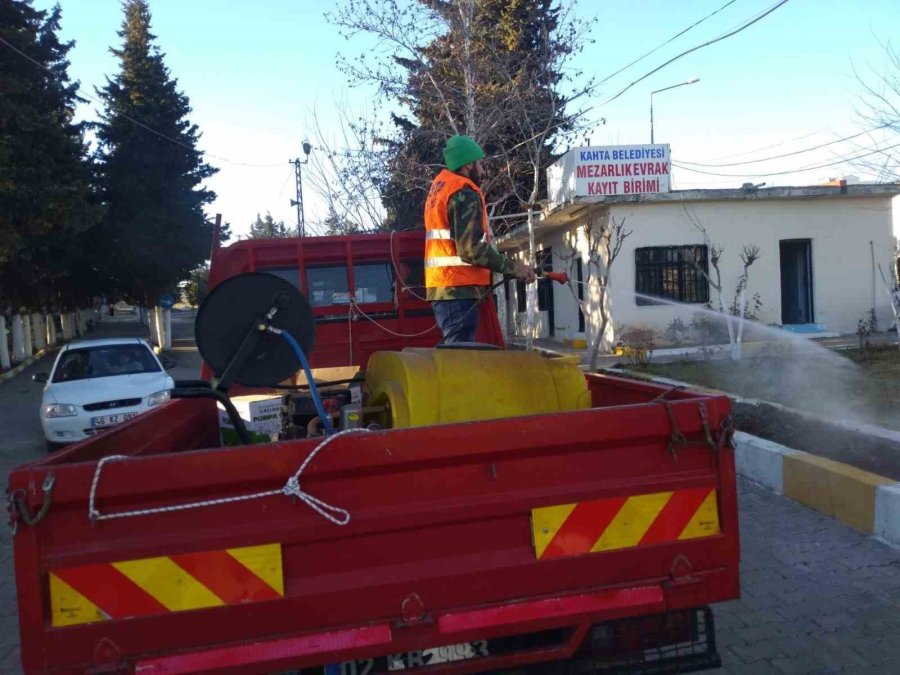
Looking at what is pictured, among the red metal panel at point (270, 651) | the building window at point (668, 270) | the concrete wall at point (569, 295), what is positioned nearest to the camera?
the red metal panel at point (270, 651)

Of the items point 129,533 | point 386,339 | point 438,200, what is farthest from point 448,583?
point 386,339

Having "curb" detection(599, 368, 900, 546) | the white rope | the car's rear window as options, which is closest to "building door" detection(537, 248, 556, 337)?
the car's rear window

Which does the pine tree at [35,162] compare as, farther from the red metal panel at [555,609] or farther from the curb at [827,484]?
the red metal panel at [555,609]

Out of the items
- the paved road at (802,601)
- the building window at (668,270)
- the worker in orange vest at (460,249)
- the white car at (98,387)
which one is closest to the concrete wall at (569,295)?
the building window at (668,270)

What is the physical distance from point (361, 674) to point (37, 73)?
2444 centimetres

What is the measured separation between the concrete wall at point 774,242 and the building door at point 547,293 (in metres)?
4.57

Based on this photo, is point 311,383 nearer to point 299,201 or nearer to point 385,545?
point 385,545

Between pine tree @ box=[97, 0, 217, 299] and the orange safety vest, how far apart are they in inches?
1145

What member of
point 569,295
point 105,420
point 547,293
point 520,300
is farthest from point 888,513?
point 520,300

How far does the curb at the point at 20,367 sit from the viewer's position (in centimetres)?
2166

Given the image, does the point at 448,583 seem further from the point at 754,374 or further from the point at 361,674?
the point at 754,374

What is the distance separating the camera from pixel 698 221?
58.3ft

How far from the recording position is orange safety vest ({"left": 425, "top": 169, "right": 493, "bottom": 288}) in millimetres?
4164

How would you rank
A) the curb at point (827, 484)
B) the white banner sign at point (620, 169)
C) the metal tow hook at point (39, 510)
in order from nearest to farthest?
1. the metal tow hook at point (39, 510)
2. the curb at point (827, 484)
3. the white banner sign at point (620, 169)
